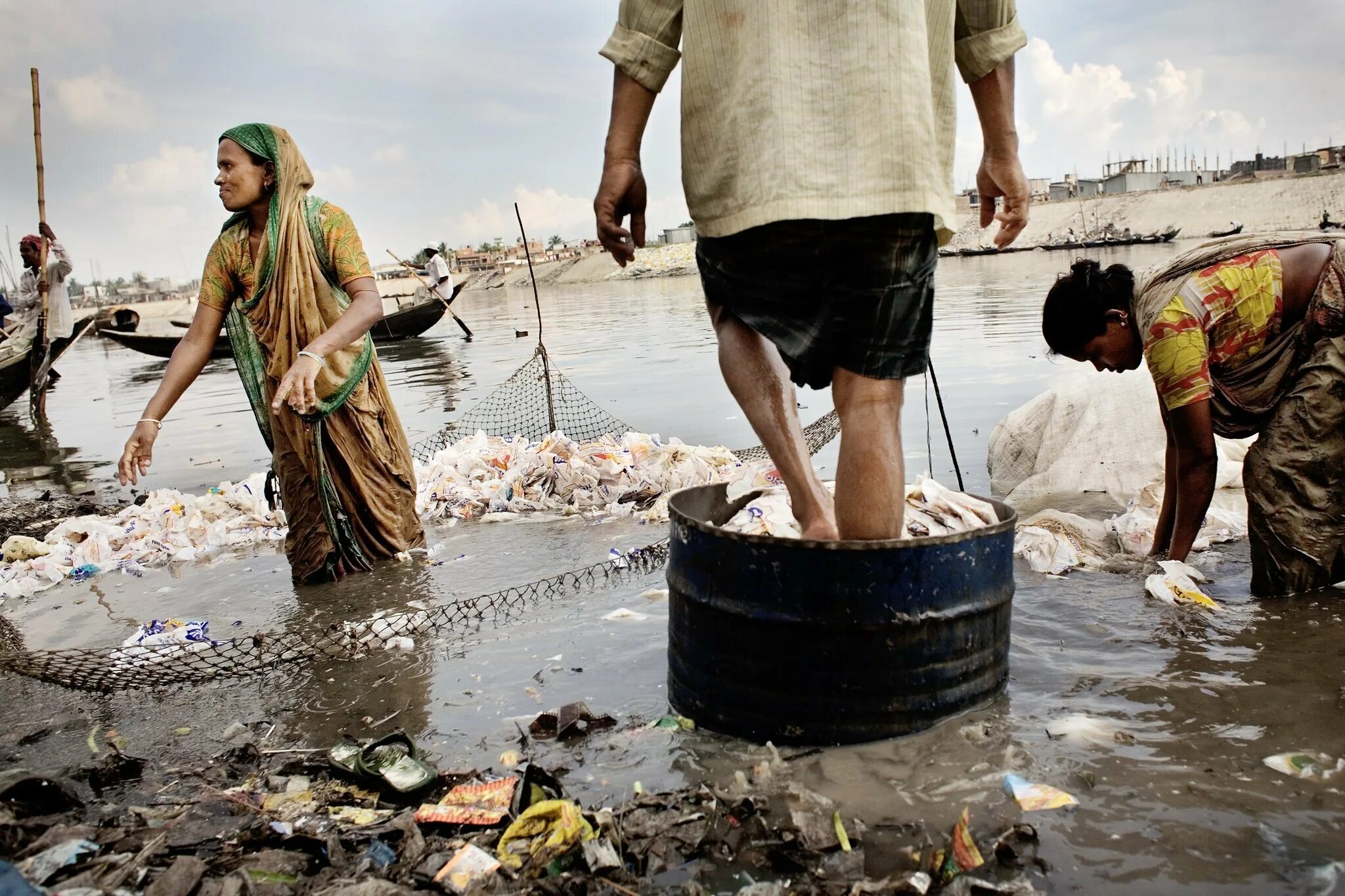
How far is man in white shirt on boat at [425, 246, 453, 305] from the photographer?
2131cm

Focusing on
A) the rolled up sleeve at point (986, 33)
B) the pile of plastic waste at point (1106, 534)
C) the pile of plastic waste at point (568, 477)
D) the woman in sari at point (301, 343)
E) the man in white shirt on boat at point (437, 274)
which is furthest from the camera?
the man in white shirt on boat at point (437, 274)

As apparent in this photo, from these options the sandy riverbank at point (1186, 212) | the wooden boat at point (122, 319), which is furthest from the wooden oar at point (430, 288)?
the sandy riverbank at point (1186, 212)

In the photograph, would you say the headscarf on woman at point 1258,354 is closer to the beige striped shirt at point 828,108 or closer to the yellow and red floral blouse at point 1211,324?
the yellow and red floral blouse at point 1211,324

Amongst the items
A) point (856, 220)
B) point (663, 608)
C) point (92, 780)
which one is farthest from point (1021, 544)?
point (92, 780)

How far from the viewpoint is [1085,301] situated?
124 inches

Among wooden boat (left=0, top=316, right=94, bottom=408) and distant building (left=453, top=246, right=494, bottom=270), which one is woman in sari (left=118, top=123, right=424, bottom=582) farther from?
distant building (left=453, top=246, right=494, bottom=270)

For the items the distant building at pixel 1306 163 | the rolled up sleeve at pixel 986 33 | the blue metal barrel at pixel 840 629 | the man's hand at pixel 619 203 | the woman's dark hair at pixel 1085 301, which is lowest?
the blue metal barrel at pixel 840 629

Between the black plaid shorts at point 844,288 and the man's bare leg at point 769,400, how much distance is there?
0.41 ft

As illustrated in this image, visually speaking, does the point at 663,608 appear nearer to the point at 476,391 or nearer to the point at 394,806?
the point at 394,806

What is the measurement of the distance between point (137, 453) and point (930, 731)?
3091 millimetres

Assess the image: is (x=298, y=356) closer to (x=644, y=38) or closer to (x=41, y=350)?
(x=644, y=38)

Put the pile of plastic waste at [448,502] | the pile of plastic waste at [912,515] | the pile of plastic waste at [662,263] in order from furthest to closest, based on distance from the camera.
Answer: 1. the pile of plastic waste at [662,263]
2. the pile of plastic waste at [448,502]
3. the pile of plastic waste at [912,515]

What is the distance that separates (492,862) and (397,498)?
9.35ft

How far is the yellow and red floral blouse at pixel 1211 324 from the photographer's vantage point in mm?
2980
